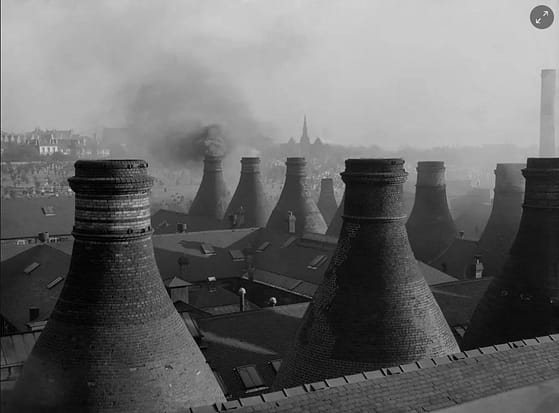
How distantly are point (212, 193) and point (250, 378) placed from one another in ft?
68.7

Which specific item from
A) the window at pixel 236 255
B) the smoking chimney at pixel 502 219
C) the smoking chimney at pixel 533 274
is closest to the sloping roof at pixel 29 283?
the window at pixel 236 255

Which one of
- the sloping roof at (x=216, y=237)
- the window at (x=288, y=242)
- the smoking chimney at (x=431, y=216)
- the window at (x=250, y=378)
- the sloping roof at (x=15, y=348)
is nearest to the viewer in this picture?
the sloping roof at (x=15, y=348)

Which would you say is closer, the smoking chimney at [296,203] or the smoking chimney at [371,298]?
the smoking chimney at [371,298]

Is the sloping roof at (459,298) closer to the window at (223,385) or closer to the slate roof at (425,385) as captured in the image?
the window at (223,385)

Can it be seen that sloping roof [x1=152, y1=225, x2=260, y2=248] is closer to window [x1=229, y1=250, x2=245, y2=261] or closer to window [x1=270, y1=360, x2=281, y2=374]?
window [x1=229, y1=250, x2=245, y2=261]

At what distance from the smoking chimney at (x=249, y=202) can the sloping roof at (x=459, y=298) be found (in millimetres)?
14549

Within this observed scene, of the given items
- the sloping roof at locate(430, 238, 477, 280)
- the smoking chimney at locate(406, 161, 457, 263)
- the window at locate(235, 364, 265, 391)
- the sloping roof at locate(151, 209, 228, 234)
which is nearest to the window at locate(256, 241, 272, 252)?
the sloping roof at locate(151, 209, 228, 234)

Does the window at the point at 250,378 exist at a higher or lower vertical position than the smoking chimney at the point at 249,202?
lower

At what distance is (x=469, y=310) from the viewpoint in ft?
57.8

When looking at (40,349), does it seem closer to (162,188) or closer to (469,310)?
(469,310)

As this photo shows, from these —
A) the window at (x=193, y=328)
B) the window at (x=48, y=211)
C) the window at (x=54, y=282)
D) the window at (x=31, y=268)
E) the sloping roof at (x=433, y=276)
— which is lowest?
the window at (x=54, y=282)

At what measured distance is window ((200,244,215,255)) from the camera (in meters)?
28.5

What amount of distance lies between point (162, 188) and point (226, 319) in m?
46.2

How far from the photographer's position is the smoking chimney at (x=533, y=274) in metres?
11.9
